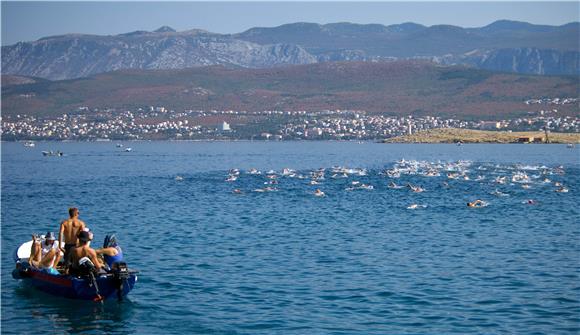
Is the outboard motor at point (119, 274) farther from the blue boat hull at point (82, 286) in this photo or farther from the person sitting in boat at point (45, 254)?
the person sitting in boat at point (45, 254)

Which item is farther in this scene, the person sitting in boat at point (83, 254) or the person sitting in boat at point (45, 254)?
the person sitting in boat at point (45, 254)

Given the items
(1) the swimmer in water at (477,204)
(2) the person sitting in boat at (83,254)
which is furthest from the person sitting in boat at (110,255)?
(1) the swimmer in water at (477,204)

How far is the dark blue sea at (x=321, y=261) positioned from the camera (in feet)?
82.2

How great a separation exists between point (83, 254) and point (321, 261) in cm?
1100

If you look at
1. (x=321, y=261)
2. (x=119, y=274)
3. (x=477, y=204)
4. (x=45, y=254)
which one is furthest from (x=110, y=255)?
(x=477, y=204)

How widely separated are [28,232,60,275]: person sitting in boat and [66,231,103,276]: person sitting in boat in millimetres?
1426

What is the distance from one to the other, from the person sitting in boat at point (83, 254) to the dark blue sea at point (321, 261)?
1296 mm

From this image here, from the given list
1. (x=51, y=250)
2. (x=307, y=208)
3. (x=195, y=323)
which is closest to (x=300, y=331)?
(x=195, y=323)

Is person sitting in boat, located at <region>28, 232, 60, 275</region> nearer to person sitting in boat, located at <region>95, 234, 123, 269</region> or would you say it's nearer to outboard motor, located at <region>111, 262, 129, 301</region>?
person sitting in boat, located at <region>95, 234, 123, 269</region>

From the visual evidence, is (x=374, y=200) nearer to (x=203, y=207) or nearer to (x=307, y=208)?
(x=307, y=208)

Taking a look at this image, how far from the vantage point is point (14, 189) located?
7575 cm

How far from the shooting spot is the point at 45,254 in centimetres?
2922

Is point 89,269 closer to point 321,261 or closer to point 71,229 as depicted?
point 71,229

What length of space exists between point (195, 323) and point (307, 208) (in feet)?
104
